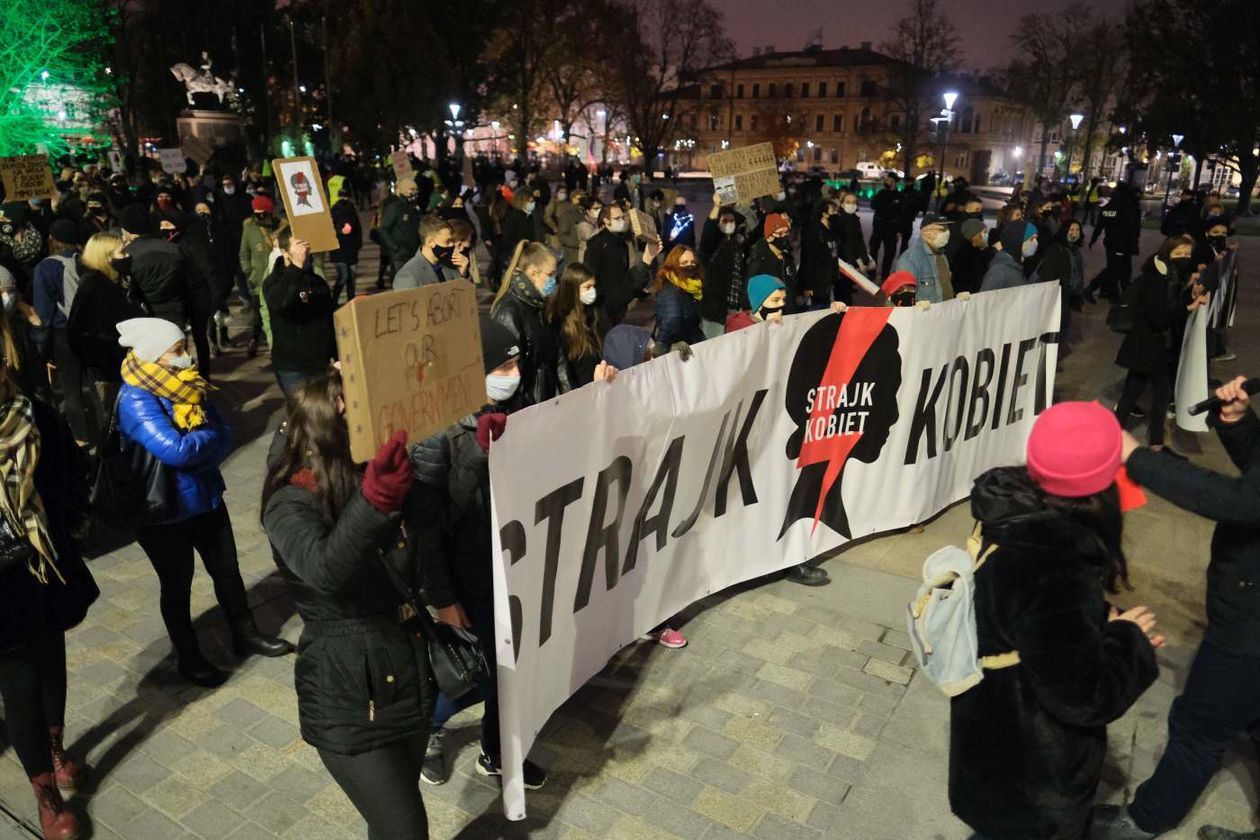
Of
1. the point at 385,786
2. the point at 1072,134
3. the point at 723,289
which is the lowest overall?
the point at 385,786

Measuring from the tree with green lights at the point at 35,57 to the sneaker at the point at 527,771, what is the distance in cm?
2937

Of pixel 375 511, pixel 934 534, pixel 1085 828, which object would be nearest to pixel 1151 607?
pixel 934 534

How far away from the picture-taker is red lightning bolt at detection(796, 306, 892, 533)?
5.08 meters

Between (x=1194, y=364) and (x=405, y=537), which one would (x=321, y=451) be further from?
(x=1194, y=364)

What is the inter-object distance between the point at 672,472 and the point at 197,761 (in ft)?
7.57

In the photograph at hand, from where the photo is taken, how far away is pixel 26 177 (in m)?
10.5

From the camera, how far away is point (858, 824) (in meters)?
3.54

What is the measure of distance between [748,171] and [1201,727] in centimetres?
795

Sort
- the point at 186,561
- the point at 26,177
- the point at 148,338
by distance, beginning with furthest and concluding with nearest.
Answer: the point at 26,177, the point at 186,561, the point at 148,338

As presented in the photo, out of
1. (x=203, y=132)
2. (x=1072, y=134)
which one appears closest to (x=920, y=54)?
(x=1072, y=134)

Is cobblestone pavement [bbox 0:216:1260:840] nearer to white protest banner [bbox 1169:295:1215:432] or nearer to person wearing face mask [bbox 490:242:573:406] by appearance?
person wearing face mask [bbox 490:242:573:406]

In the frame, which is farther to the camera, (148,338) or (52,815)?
(148,338)

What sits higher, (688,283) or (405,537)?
(688,283)

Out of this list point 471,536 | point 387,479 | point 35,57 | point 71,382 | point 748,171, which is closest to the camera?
point 387,479
